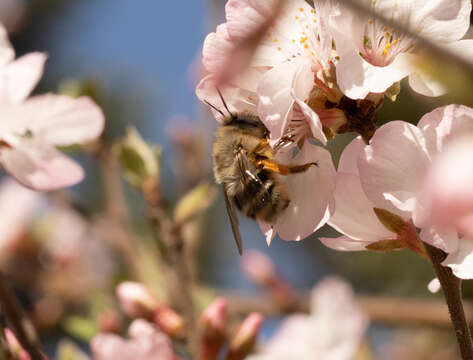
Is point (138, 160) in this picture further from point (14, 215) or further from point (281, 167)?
point (14, 215)

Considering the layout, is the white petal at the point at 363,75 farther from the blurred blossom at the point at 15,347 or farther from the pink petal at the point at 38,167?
the blurred blossom at the point at 15,347

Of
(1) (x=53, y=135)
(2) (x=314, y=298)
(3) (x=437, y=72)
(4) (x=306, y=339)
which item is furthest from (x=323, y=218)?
(2) (x=314, y=298)

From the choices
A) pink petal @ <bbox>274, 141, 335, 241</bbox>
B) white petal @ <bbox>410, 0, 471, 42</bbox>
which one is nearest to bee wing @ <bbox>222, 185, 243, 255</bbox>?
pink petal @ <bbox>274, 141, 335, 241</bbox>

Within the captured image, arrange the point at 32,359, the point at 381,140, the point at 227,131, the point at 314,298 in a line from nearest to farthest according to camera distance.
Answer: the point at 381,140 → the point at 32,359 → the point at 227,131 → the point at 314,298

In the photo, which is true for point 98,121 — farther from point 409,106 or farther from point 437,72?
point 409,106

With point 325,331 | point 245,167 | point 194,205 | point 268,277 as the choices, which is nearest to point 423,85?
point 245,167

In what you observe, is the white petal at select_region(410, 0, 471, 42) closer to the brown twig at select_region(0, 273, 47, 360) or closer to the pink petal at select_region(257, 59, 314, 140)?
the pink petal at select_region(257, 59, 314, 140)

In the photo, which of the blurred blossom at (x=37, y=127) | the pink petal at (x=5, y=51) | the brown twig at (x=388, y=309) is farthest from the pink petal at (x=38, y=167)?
the brown twig at (x=388, y=309)
